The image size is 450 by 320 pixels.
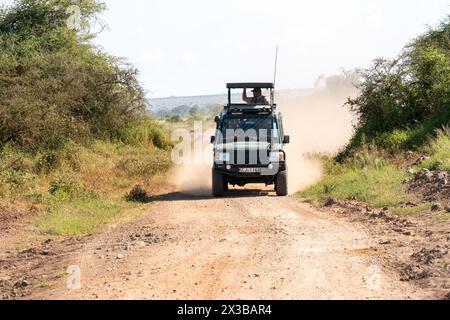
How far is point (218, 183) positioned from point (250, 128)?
174cm

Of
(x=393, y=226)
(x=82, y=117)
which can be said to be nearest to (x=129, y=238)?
(x=393, y=226)

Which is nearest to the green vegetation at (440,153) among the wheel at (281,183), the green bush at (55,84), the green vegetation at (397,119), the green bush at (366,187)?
the green vegetation at (397,119)

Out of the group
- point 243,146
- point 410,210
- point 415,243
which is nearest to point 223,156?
point 243,146

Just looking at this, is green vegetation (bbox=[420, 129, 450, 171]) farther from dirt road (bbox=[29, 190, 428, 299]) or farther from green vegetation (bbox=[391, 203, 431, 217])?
dirt road (bbox=[29, 190, 428, 299])

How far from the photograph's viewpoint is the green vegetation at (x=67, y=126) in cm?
1653

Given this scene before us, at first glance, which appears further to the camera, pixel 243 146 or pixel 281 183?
pixel 243 146

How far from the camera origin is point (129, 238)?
1175 cm

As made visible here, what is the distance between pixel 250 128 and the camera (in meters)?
18.8

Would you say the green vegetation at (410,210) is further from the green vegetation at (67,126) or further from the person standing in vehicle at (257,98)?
the person standing in vehicle at (257,98)

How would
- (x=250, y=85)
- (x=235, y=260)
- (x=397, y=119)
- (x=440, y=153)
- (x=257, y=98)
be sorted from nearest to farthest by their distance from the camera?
(x=235, y=260) < (x=440, y=153) < (x=250, y=85) < (x=257, y=98) < (x=397, y=119)

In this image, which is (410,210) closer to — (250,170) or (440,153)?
(440,153)

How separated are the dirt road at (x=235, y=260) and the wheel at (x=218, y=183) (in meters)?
3.37

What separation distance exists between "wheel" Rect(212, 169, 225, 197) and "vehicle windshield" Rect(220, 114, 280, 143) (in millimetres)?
1076

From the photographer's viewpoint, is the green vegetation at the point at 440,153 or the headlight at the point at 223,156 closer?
the green vegetation at the point at 440,153
